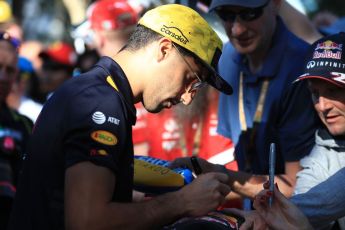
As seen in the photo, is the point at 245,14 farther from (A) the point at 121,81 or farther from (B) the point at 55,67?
(B) the point at 55,67

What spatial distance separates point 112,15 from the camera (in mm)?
6996

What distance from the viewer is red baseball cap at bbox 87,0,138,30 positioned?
6.92m

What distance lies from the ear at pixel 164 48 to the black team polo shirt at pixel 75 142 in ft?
0.66

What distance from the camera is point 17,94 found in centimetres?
852

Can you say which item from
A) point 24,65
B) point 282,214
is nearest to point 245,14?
point 282,214

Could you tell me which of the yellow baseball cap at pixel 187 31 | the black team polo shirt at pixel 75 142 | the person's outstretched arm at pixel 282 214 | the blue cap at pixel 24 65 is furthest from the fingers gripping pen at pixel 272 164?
the blue cap at pixel 24 65

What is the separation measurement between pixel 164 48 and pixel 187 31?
0.13 metres

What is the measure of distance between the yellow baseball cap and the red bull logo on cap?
2.82ft

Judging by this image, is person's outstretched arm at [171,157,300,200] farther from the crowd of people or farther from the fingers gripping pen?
the fingers gripping pen

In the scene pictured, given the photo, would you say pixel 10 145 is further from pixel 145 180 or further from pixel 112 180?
pixel 112 180

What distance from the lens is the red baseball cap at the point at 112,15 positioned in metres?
6.92

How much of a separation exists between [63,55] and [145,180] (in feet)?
19.0

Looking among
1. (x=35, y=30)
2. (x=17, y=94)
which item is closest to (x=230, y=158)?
(x=17, y=94)

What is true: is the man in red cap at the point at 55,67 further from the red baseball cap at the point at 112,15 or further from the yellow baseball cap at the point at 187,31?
the yellow baseball cap at the point at 187,31
